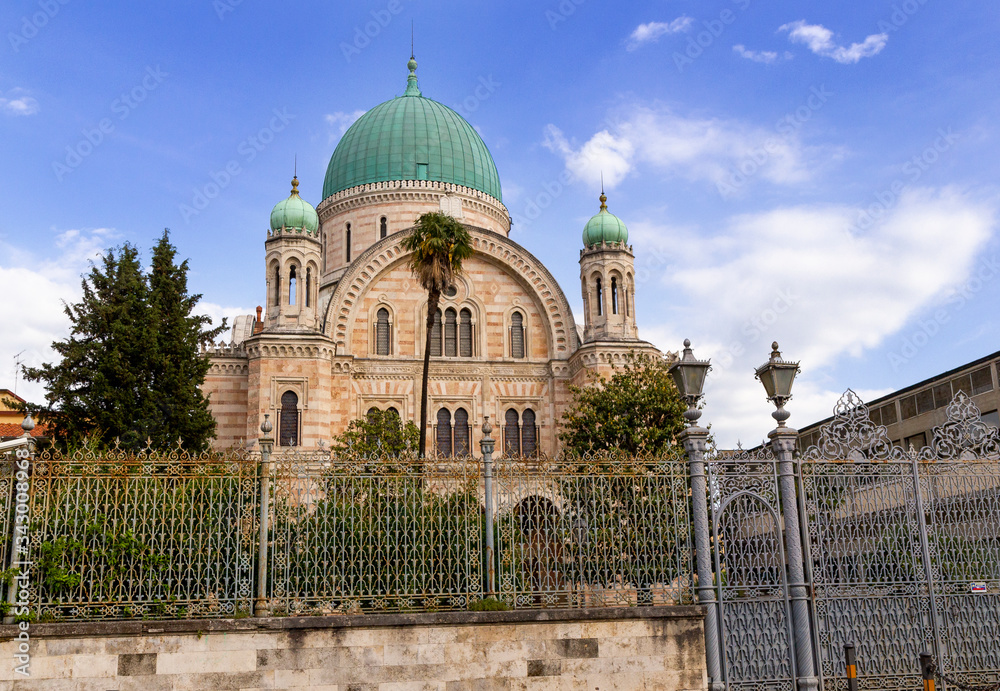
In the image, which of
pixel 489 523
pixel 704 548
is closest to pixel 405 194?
pixel 489 523

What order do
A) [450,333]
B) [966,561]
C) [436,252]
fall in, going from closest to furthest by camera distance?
[966,561]
[436,252]
[450,333]

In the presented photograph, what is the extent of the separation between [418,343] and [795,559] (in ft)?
73.6

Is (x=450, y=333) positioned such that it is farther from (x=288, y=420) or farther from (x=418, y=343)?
(x=288, y=420)

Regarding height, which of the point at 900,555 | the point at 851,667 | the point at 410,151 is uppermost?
the point at 410,151

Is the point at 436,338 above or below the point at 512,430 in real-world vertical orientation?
above

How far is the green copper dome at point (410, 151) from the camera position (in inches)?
1475

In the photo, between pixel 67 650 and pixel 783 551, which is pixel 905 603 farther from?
pixel 67 650

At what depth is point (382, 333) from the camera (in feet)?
104

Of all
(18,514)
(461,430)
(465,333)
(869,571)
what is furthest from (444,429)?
(18,514)

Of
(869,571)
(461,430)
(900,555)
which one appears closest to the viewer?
(869,571)

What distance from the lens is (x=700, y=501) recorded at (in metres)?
10.3

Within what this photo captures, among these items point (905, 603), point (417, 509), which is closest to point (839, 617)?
point (905, 603)

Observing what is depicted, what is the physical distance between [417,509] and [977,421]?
7425 millimetres

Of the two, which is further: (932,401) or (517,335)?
(517,335)
